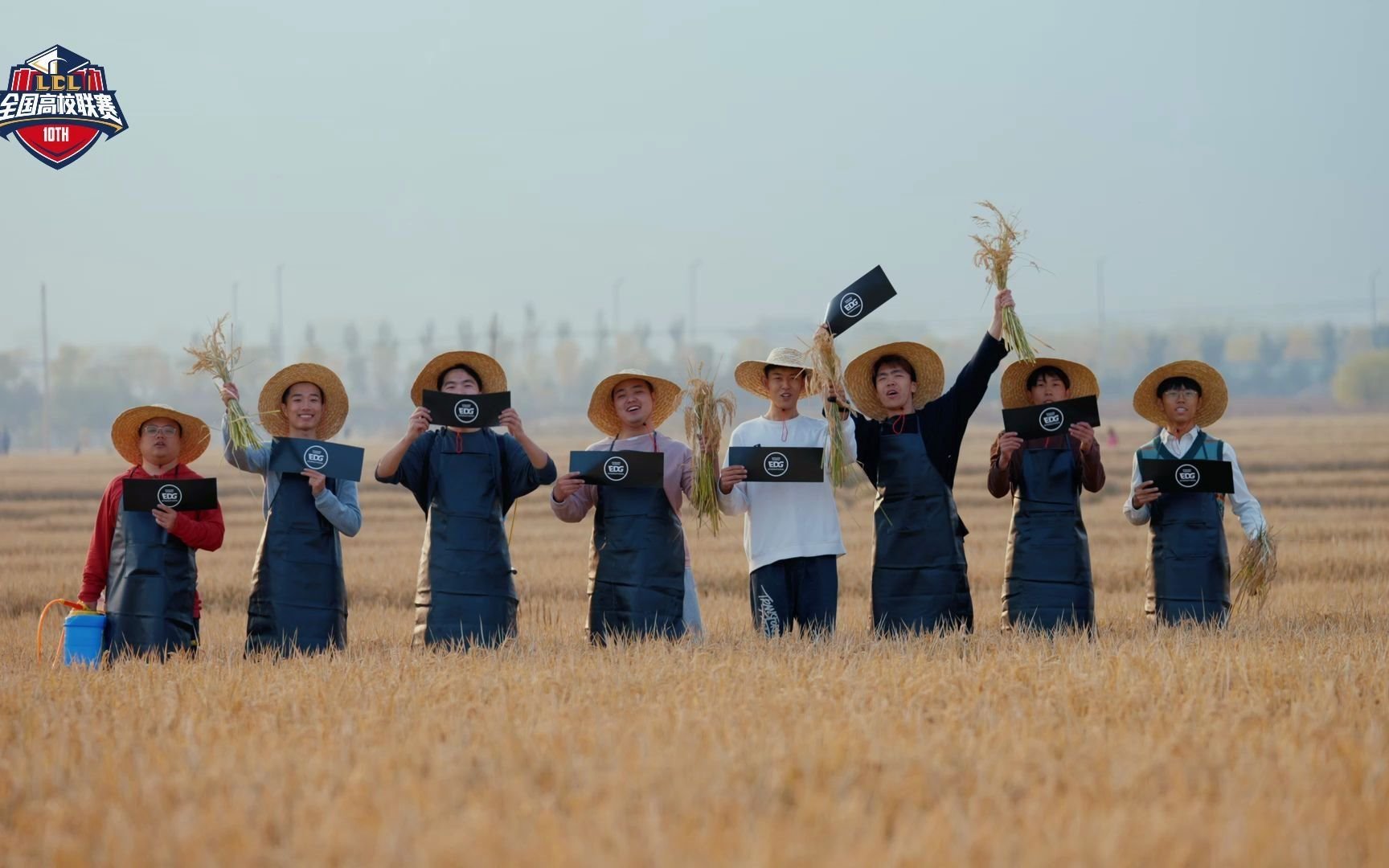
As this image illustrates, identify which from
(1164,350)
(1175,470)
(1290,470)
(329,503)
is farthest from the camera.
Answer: (1164,350)

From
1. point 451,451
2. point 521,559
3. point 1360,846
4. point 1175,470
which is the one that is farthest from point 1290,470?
point 1360,846

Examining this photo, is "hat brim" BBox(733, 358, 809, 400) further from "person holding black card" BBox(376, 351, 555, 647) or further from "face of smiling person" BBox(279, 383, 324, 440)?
"face of smiling person" BBox(279, 383, 324, 440)

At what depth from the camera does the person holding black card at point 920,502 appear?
7.20 metres

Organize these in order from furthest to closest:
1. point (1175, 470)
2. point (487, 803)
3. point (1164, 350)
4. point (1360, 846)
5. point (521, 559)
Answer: point (1164, 350)
point (521, 559)
point (1175, 470)
point (487, 803)
point (1360, 846)

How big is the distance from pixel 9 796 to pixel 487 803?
1.40 meters

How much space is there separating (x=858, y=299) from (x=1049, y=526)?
5.00ft

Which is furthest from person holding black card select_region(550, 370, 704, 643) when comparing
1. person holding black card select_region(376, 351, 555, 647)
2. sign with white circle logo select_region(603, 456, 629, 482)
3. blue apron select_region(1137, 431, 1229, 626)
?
blue apron select_region(1137, 431, 1229, 626)

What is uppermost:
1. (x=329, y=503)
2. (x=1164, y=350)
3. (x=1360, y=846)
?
(x=1164, y=350)

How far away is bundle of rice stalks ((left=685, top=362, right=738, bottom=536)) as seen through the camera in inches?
293

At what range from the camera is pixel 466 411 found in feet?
22.9

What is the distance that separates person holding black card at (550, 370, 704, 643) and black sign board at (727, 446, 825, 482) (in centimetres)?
46

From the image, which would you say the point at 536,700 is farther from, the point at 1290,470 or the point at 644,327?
the point at 644,327

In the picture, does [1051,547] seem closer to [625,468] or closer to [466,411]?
[625,468]

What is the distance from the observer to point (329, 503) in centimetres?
689
